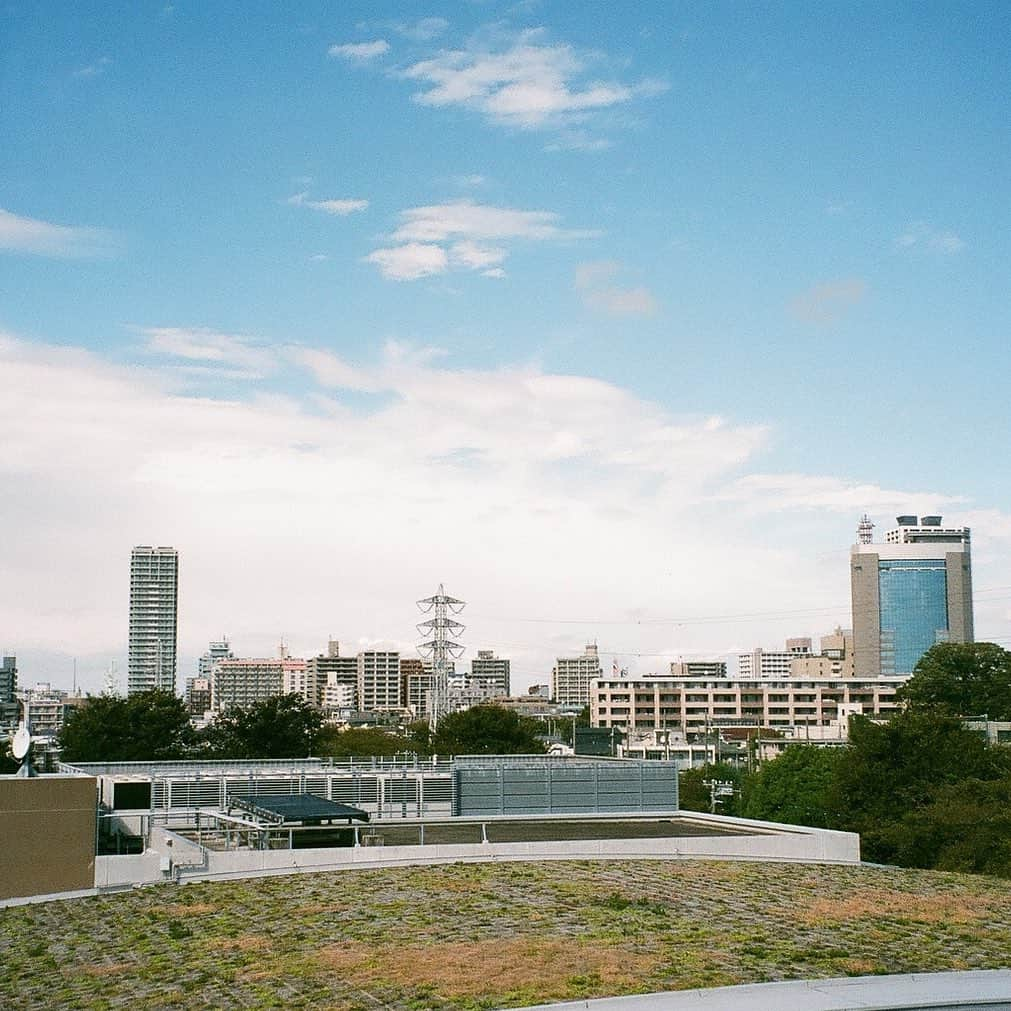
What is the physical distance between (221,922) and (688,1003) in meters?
11.1

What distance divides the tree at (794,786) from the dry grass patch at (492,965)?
5748cm

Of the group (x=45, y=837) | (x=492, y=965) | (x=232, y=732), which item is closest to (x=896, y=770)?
(x=45, y=837)

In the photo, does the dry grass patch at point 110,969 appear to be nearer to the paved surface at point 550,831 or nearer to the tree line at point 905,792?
the paved surface at point 550,831

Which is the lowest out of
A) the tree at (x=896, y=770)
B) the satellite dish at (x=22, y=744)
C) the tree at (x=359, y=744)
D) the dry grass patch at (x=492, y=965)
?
the tree at (x=359, y=744)

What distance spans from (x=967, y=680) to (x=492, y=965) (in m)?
151

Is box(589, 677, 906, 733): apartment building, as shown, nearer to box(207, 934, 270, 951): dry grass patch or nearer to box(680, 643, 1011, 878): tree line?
box(680, 643, 1011, 878): tree line

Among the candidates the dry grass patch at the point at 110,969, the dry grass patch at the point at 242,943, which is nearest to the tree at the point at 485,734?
the dry grass patch at the point at 242,943

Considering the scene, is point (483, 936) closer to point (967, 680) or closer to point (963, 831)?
point (963, 831)

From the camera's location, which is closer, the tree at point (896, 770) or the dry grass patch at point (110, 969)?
the dry grass patch at point (110, 969)

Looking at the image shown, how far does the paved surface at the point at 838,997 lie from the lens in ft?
49.0

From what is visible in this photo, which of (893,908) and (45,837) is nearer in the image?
(893,908)

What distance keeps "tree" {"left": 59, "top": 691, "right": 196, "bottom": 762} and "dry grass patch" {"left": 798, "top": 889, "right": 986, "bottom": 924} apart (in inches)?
2796

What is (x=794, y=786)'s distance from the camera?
7769cm

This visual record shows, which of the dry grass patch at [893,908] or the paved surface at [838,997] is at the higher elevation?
the paved surface at [838,997]
